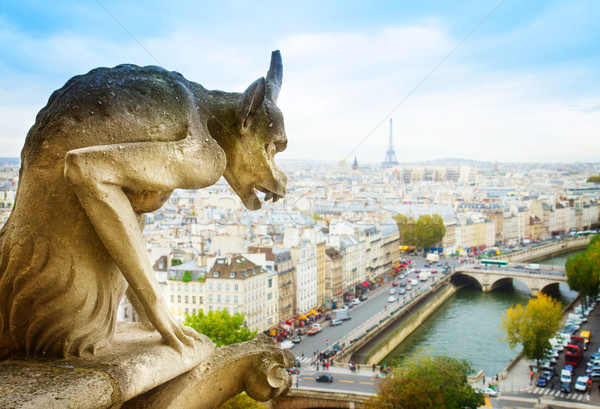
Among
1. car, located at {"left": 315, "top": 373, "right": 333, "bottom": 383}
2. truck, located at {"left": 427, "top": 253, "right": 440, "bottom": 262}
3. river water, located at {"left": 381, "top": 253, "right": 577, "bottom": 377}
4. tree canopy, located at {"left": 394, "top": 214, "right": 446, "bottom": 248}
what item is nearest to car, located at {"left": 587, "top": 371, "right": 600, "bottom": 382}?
river water, located at {"left": 381, "top": 253, "right": 577, "bottom": 377}

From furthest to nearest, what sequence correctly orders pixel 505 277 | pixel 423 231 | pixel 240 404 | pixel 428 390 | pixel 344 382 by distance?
1. pixel 423 231
2. pixel 505 277
3. pixel 344 382
4. pixel 428 390
5. pixel 240 404

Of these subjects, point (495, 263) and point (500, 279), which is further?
point (495, 263)

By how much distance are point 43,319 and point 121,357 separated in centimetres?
24

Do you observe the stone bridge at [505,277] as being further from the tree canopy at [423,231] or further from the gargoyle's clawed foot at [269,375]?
the gargoyle's clawed foot at [269,375]

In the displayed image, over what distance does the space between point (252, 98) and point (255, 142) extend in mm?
168

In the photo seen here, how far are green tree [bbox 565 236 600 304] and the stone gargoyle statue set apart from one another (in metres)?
24.1

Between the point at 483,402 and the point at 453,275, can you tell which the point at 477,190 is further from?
the point at 483,402

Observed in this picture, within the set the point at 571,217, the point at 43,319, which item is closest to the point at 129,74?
the point at 43,319

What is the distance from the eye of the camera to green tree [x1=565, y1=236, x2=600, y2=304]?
925 inches

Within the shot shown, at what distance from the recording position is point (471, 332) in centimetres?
2119

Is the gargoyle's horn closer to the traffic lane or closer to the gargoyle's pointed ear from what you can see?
the gargoyle's pointed ear

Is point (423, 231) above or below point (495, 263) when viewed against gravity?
above

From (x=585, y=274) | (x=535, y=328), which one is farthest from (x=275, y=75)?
(x=585, y=274)

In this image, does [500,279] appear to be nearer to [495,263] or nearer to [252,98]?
[495,263]
